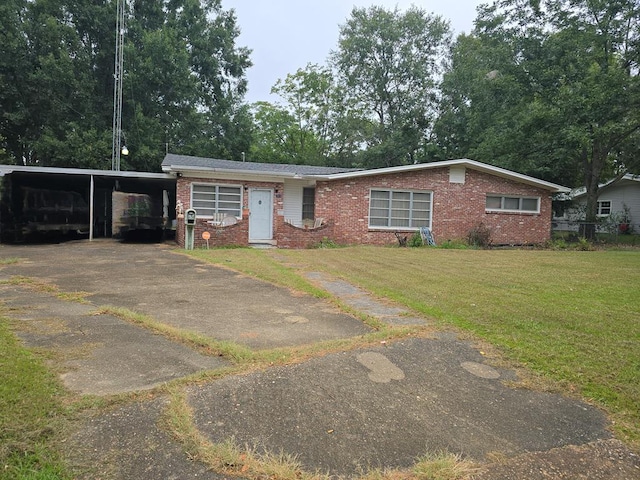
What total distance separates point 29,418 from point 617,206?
103 feet

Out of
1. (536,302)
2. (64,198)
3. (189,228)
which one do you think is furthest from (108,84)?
(536,302)

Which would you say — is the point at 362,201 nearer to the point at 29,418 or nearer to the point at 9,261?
the point at 9,261

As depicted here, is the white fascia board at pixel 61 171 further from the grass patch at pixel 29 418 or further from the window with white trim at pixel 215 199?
the grass patch at pixel 29 418

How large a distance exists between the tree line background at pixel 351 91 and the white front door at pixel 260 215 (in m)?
13.9

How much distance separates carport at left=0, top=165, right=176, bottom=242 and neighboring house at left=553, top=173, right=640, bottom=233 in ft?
70.5

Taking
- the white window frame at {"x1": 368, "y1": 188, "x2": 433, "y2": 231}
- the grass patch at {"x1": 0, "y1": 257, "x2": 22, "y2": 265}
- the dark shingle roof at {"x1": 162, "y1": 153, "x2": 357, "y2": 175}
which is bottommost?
the grass patch at {"x1": 0, "y1": 257, "x2": 22, "y2": 265}

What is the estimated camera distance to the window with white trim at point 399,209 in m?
16.2

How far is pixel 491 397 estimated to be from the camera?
3.04 meters

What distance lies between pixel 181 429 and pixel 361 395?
1.25 m

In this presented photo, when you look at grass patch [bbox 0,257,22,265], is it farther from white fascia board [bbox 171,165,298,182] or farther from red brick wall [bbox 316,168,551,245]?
red brick wall [bbox 316,168,551,245]

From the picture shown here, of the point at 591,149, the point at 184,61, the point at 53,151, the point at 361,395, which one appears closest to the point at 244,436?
the point at 361,395

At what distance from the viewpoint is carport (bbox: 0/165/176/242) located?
48.7 feet

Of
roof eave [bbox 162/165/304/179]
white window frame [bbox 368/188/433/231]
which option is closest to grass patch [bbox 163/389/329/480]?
roof eave [bbox 162/165/304/179]

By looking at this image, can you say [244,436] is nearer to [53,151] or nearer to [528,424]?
[528,424]
